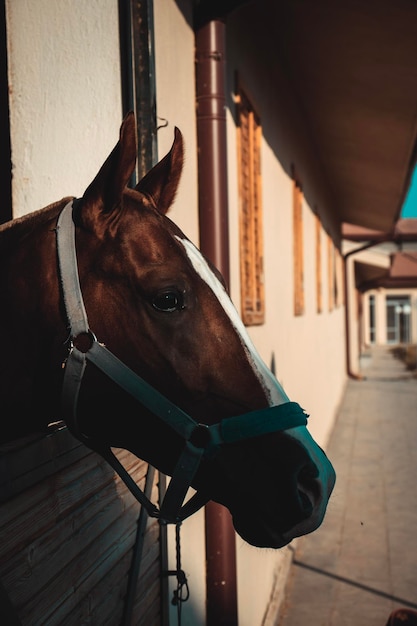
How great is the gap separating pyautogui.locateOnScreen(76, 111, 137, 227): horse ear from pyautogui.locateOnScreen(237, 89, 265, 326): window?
7.47 feet

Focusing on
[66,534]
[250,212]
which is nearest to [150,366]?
[66,534]

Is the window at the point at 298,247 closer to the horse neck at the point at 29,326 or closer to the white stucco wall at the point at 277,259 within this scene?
the white stucco wall at the point at 277,259

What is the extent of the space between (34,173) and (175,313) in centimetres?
104

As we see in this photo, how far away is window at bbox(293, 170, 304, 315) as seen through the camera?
6434mm

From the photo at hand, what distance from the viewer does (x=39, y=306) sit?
1409mm

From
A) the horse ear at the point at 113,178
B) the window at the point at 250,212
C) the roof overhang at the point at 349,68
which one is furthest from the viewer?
the roof overhang at the point at 349,68

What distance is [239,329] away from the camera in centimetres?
142

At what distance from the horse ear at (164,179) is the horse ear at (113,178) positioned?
0.20 m

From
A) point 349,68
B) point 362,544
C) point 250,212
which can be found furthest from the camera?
point 349,68

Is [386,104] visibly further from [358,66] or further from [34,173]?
[34,173]

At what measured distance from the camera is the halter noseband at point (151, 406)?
135 centimetres

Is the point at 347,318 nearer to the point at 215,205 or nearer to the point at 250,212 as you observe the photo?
the point at 250,212

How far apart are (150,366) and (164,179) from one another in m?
0.50

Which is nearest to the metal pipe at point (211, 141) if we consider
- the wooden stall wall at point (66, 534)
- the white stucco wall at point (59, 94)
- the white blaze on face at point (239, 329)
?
the white stucco wall at point (59, 94)
